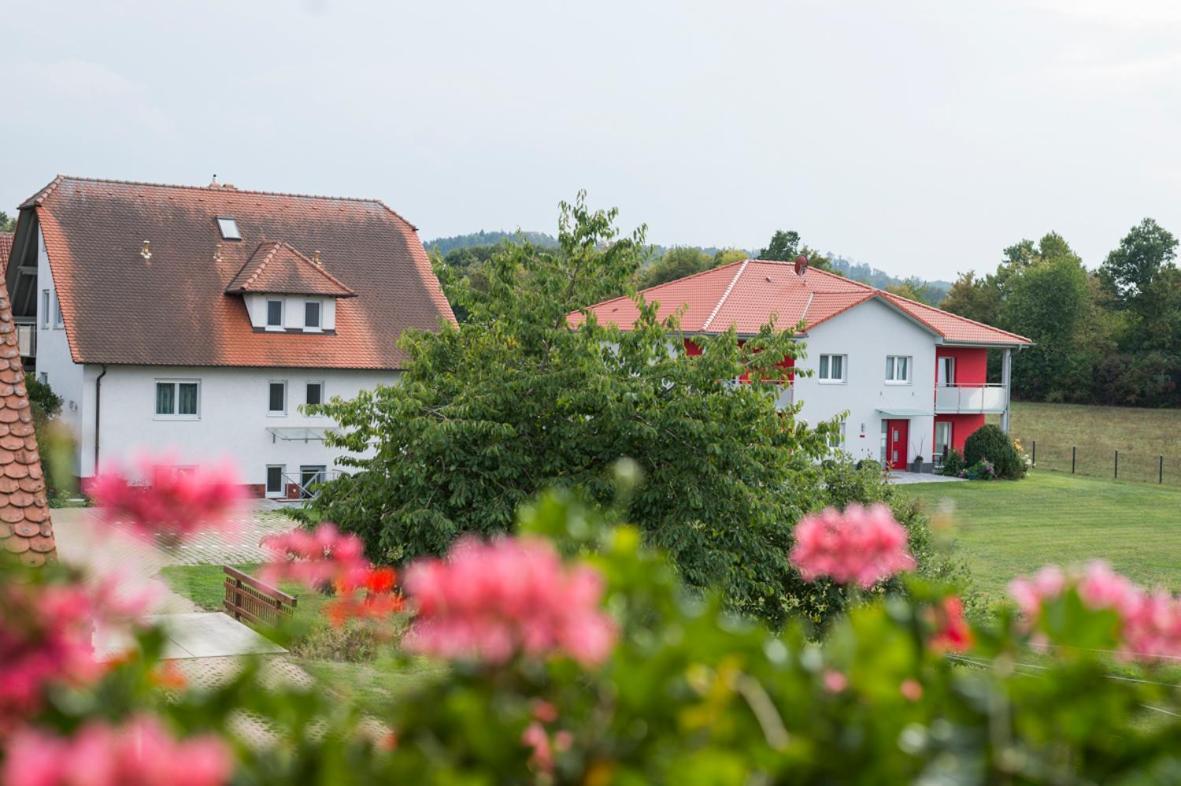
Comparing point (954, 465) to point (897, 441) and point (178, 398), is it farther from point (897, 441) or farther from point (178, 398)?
point (178, 398)

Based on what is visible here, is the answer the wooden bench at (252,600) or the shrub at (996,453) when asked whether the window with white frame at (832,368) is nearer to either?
the shrub at (996,453)

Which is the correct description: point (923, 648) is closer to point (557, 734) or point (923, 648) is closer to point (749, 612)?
point (557, 734)

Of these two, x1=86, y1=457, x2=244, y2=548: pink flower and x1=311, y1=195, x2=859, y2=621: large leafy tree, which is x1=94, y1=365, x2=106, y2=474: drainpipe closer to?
x1=311, y1=195, x2=859, y2=621: large leafy tree

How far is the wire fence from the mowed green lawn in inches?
66.0

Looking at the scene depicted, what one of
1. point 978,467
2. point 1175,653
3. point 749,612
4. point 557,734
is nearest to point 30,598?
point 557,734

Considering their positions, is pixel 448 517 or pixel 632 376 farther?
pixel 632 376

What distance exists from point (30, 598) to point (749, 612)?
42.4 feet

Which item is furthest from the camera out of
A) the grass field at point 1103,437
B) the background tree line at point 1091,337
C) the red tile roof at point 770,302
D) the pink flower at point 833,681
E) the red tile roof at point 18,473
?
the background tree line at point 1091,337

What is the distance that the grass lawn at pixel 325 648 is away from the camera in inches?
400

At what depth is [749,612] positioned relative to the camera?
14289mm

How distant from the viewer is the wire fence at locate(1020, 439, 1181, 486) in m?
44.6

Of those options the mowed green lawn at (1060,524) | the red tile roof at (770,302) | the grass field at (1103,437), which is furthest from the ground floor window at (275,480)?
the grass field at (1103,437)

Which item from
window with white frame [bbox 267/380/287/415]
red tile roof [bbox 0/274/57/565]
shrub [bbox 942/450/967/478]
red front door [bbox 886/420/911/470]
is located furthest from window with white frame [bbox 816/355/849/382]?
red tile roof [bbox 0/274/57/565]

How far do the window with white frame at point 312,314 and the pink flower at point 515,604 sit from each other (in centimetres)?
3282
